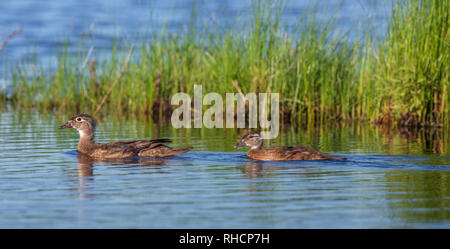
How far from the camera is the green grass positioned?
1642 centimetres

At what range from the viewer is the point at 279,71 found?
17.7m

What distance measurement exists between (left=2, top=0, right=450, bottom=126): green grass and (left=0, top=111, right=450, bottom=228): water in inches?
74.9

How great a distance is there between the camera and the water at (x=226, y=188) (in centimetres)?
802

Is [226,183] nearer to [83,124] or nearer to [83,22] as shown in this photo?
[83,124]

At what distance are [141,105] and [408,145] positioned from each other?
8084mm

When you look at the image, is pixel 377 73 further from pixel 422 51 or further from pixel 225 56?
pixel 225 56

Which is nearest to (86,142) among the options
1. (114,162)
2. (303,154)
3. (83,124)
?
(83,124)

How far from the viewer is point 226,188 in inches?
387

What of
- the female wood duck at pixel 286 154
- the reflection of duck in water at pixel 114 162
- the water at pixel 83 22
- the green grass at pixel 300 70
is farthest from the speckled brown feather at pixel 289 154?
the water at pixel 83 22

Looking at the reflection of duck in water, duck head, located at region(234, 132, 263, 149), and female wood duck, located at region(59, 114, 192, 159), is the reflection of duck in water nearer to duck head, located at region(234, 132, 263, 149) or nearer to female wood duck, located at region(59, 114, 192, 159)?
female wood duck, located at region(59, 114, 192, 159)

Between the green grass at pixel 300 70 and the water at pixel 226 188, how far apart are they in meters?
1.90

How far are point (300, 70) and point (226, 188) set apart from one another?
8402mm
